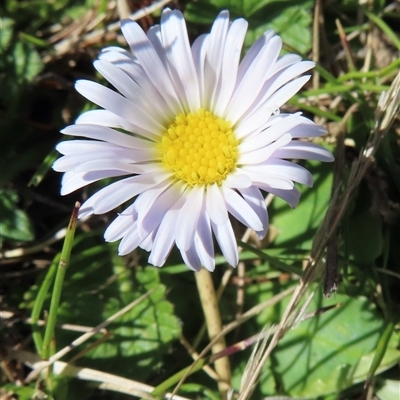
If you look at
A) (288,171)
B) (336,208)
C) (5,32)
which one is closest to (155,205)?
(288,171)

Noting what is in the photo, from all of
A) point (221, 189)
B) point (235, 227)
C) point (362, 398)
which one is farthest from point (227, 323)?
point (221, 189)

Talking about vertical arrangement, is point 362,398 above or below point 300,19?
below

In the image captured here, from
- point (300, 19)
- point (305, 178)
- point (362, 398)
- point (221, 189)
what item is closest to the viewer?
point (305, 178)

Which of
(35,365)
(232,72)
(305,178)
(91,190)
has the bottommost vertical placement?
(35,365)

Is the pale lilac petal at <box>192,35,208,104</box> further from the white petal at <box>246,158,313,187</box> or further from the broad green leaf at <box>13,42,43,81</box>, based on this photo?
the broad green leaf at <box>13,42,43,81</box>

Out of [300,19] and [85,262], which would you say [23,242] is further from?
[300,19]

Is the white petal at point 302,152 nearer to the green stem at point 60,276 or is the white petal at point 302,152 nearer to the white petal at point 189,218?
the white petal at point 189,218
